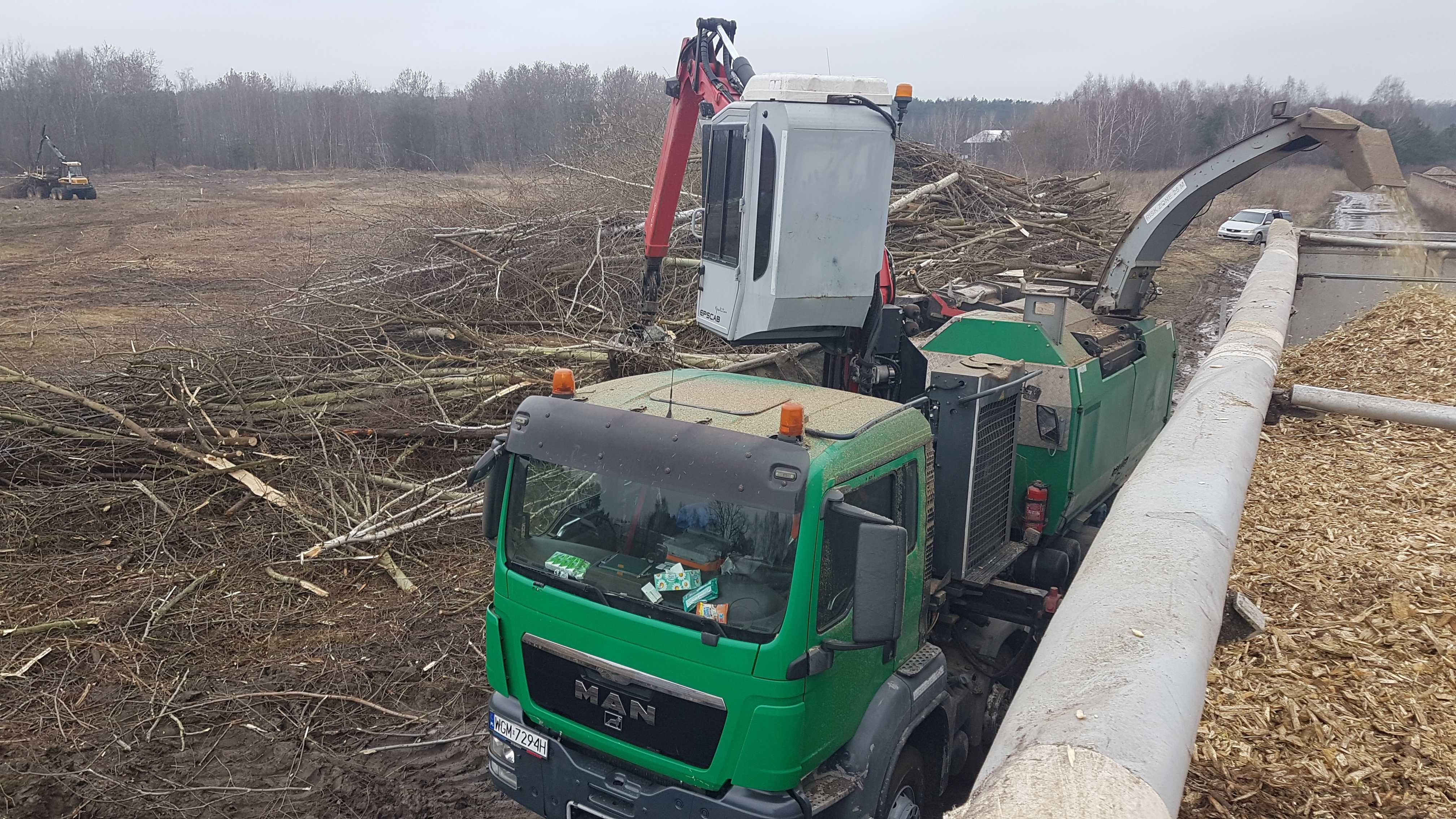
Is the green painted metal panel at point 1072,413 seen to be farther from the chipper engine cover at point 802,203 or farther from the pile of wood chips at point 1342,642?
the pile of wood chips at point 1342,642

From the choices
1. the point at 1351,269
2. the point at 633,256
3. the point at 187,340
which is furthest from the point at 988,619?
the point at 187,340

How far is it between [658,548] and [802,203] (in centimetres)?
301

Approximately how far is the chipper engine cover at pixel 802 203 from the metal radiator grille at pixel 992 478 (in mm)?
1657

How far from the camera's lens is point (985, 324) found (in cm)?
543

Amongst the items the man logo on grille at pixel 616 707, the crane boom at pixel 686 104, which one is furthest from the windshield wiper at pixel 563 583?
the crane boom at pixel 686 104

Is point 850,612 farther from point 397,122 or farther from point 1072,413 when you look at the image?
point 397,122

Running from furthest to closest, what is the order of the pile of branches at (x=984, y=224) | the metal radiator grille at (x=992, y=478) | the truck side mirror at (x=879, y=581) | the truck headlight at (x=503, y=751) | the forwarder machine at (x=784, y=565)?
the pile of branches at (x=984, y=224)
the metal radiator grille at (x=992, y=478)
the truck headlight at (x=503, y=751)
the forwarder machine at (x=784, y=565)
the truck side mirror at (x=879, y=581)

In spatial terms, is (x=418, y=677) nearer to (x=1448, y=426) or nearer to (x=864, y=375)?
(x=864, y=375)

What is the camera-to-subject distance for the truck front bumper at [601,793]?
129 inches

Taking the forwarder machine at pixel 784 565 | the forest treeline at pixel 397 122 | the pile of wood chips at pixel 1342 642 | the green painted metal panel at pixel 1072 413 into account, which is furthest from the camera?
the forest treeline at pixel 397 122

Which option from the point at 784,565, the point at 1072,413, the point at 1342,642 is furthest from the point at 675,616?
the point at 1072,413

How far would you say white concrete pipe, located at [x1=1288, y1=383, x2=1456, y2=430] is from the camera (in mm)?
3488

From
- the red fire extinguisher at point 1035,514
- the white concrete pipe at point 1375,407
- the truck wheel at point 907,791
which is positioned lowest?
the truck wheel at point 907,791

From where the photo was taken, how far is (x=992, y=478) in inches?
183
